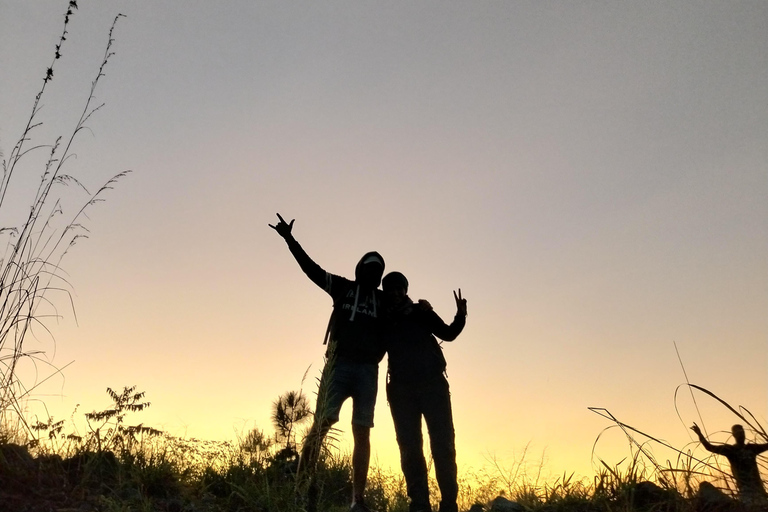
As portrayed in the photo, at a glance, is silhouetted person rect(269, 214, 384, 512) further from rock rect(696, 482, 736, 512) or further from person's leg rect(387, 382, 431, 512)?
rock rect(696, 482, 736, 512)

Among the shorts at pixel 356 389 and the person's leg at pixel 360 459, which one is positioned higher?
the shorts at pixel 356 389

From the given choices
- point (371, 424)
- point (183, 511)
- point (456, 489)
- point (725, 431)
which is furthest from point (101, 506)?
point (725, 431)

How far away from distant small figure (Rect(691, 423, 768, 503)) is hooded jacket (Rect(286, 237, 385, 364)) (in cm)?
283

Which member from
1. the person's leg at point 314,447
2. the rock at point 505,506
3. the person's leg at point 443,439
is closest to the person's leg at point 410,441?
the person's leg at point 443,439

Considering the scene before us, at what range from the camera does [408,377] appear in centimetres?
530

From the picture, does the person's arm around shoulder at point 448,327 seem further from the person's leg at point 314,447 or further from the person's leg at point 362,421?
the person's leg at point 314,447

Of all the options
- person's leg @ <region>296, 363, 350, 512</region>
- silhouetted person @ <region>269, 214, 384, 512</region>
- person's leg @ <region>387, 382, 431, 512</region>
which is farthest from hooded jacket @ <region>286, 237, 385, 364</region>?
person's leg @ <region>296, 363, 350, 512</region>

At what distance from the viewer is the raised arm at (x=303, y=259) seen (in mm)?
5723

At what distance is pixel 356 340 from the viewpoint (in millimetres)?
5426

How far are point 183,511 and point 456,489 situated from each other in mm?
1995

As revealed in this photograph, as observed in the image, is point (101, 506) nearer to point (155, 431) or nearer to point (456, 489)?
point (155, 431)

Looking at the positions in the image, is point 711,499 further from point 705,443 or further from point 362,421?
point 362,421

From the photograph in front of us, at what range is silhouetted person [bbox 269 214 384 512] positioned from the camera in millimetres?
5148

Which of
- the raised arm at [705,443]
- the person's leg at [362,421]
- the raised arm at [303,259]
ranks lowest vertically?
the raised arm at [705,443]
